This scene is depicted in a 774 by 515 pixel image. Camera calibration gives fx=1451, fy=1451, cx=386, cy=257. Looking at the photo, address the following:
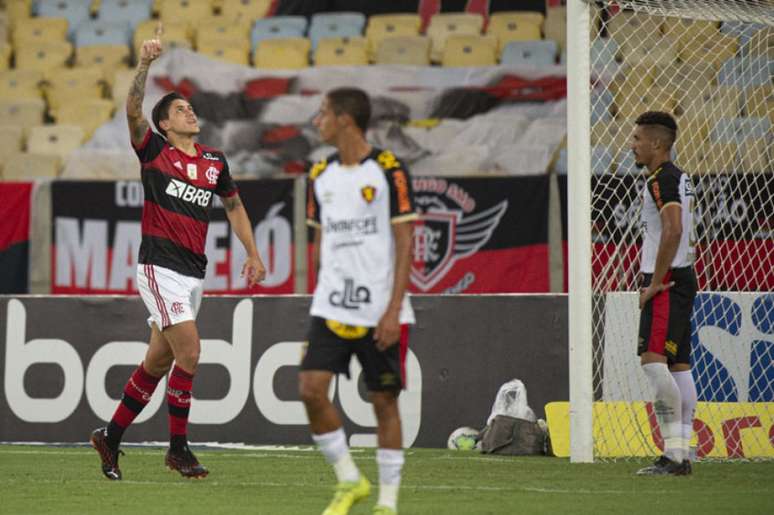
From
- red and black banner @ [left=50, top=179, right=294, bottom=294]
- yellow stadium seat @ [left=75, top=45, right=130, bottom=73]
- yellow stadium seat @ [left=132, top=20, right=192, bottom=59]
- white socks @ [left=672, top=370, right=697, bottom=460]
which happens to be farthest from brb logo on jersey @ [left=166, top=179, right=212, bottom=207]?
yellow stadium seat @ [left=75, top=45, right=130, bottom=73]

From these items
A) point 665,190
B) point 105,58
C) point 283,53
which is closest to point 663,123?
point 665,190

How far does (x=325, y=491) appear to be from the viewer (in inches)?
299

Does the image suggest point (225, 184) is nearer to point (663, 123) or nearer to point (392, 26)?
point (663, 123)

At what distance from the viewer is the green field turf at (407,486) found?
6793 millimetres

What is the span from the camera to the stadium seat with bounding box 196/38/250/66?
19328 millimetres

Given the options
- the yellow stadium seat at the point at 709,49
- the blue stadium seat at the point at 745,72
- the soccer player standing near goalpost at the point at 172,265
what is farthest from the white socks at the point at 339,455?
the blue stadium seat at the point at 745,72

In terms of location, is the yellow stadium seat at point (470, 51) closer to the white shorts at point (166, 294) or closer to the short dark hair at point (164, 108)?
the short dark hair at point (164, 108)

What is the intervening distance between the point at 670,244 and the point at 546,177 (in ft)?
19.3

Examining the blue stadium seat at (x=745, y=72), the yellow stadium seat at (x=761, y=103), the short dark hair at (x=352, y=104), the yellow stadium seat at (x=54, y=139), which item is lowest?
the short dark hair at (x=352, y=104)

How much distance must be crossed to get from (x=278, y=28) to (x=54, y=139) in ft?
12.1

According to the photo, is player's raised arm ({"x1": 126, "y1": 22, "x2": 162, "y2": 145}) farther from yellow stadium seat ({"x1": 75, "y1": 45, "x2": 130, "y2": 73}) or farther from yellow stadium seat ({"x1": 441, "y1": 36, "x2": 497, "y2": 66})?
yellow stadium seat ({"x1": 75, "y1": 45, "x2": 130, "y2": 73})

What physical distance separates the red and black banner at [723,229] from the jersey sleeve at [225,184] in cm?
382

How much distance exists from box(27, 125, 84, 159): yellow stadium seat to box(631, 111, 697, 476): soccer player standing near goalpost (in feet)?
35.1

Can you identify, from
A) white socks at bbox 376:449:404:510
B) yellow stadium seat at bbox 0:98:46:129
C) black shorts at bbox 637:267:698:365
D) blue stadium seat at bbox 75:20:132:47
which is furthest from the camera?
blue stadium seat at bbox 75:20:132:47
